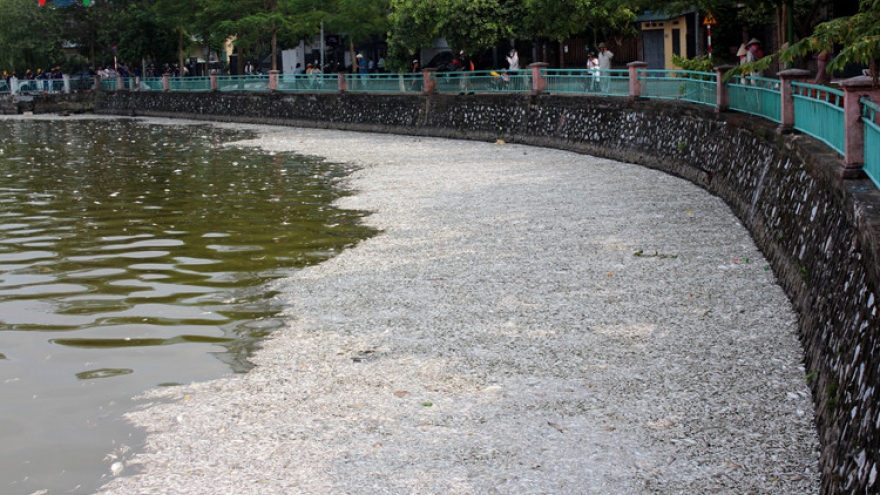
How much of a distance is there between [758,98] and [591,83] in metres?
11.1

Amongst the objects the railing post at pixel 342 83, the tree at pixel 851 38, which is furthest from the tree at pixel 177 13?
the tree at pixel 851 38

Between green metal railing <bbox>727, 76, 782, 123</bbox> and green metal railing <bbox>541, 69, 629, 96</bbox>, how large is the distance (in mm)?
5942

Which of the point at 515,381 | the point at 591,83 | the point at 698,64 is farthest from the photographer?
the point at 591,83

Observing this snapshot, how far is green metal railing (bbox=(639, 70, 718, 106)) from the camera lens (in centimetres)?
1991

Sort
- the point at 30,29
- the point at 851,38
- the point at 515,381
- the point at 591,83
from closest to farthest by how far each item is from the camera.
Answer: the point at 515,381, the point at 851,38, the point at 591,83, the point at 30,29

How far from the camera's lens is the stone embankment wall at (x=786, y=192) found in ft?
20.8

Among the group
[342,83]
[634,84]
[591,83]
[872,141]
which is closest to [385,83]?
[342,83]

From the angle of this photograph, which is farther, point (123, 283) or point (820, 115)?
point (123, 283)

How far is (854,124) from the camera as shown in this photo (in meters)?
9.30

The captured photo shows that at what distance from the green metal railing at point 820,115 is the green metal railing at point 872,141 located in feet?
2.60

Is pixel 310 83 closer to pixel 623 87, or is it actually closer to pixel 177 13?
pixel 177 13

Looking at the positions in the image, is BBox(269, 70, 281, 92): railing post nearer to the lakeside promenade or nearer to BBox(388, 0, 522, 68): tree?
BBox(388, 0, 522, 68): tree

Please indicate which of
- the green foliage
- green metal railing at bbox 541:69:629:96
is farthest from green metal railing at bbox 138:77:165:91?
the green foliage

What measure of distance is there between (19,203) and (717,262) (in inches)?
506
